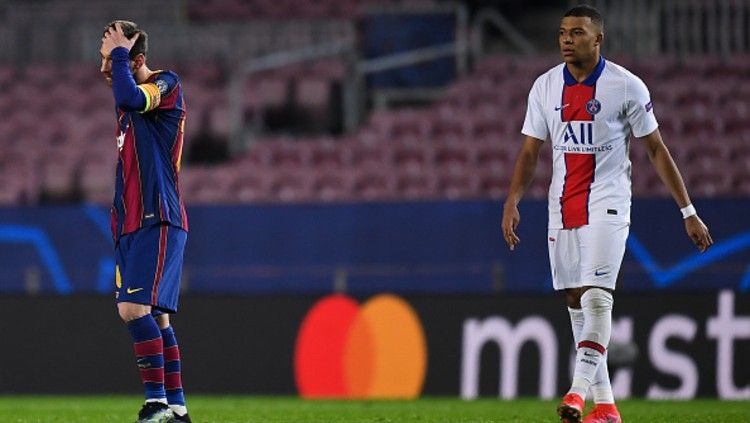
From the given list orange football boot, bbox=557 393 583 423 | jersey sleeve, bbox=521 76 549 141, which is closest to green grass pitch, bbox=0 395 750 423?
orange football boot, bbox=557 393 583 423

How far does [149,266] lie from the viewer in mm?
7492

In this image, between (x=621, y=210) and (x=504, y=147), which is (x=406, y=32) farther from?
(x=621, y=210)

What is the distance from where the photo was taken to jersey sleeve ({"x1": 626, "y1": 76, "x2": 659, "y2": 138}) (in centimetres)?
759

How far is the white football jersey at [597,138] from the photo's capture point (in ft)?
24.8

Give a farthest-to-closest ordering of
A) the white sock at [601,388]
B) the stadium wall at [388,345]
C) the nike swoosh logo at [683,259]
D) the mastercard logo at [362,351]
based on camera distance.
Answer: the nike swoosh logo at [683,259] < the mastercard logo at [362,351] < the stadium wall at [388,345] < the white sock at [601,388]

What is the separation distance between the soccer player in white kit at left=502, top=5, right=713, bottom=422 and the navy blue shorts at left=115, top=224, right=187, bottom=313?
1.69m

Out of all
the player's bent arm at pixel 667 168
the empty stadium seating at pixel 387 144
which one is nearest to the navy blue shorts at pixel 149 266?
the player's bent arm at pixel 667 168

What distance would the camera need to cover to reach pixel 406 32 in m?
21.1

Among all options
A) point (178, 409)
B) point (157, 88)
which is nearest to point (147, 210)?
point (157, 88)

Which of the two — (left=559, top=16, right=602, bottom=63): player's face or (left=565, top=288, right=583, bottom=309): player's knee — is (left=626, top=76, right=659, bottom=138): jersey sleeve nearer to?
(left=559, top=16, right=602, bottom=63): player's face

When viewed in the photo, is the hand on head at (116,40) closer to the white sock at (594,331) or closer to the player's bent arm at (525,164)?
the player's bent arm at (525,164)

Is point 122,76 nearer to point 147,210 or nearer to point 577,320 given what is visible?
point 147,210

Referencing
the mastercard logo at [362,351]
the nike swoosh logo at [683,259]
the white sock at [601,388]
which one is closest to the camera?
the white sock at [601,388]

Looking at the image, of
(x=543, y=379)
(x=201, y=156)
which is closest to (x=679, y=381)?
(x=543, y=379)
